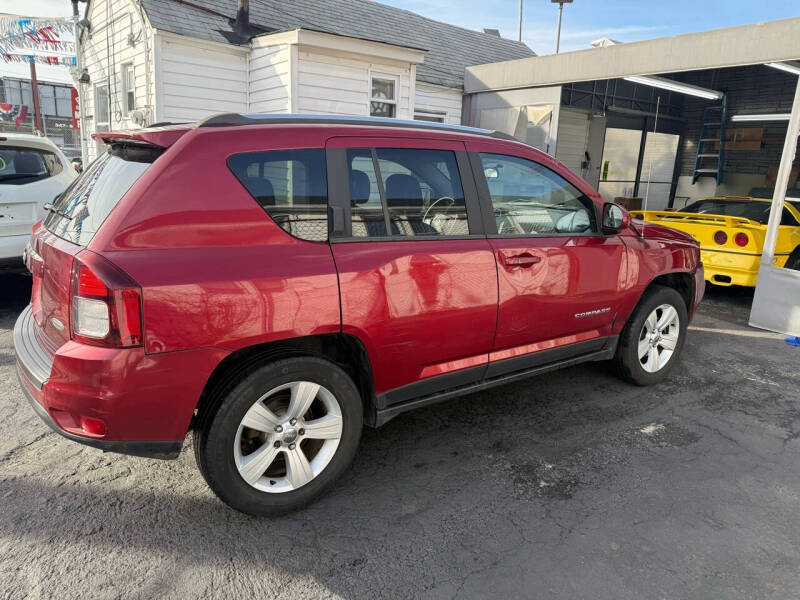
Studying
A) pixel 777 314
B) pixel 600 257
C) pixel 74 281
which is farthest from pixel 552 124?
pixel 74 281

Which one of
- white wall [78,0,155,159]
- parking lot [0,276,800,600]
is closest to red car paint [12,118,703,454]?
parking lot [0,276,800,600]

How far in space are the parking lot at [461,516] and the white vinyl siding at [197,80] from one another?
20.9ft

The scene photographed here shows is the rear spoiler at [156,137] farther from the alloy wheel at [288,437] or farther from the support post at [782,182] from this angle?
the support post at [782,182]

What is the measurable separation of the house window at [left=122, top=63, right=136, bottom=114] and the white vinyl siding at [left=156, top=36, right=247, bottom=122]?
195 centimetres

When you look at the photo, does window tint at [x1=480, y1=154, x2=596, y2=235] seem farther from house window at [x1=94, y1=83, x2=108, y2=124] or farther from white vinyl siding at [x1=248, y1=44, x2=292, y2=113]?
house window at [x1=94, y1=83, x2=108, y2=124]

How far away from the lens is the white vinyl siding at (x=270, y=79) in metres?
8.98

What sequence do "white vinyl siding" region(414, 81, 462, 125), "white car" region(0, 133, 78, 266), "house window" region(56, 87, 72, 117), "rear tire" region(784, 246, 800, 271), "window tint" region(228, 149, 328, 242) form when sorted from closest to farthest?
1. "window tint" region(228, 149, 328, 242)
2. "white car" region(0, 133, 78, 266)
3. "rear tire" region(784, 246, 800, 271)
4. "white vinyl siding" region(414, 81, 462, 125)
5. "house window" region(56, 87, 72, 117)

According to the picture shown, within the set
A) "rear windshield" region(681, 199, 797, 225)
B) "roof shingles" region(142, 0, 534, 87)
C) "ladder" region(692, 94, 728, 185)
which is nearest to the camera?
"rear windshield" region(681, 199, 797, 225)

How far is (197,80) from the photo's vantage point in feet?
30.4

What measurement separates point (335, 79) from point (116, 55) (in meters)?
4.82

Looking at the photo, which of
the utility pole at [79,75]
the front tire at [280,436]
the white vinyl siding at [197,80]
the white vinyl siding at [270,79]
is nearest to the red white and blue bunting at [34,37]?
the utility pole at [79,75]

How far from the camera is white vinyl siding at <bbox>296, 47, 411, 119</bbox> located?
9.07 meters

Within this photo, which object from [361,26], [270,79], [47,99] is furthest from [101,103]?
[47,99]

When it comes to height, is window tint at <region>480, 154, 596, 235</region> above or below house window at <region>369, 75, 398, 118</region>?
below
